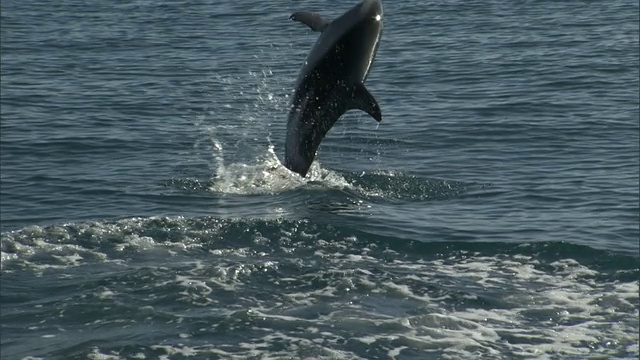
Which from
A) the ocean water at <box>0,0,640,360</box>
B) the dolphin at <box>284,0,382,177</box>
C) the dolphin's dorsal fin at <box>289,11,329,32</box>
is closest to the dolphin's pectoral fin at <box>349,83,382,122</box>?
the dolphin at <box>284,0,382,177</box>

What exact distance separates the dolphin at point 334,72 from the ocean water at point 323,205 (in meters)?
1.49

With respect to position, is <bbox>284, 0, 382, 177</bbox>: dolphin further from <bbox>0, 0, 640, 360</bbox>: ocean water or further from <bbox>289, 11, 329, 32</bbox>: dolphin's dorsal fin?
<bbox>0, 0, 640, 360</bbox>: ocean water

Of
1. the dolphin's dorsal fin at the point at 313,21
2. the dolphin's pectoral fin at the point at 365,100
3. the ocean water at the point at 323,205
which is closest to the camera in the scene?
the ocean water at the point at 323,205

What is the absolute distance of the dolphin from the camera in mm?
19172

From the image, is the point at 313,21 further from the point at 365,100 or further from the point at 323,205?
the point at 323,205

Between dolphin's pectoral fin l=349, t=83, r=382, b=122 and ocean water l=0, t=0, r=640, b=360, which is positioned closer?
ocean water l=0, t=0, r=640, b=360

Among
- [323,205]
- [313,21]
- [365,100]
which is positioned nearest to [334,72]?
[365,100]

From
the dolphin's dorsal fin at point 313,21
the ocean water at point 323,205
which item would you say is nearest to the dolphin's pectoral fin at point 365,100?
the dolphin's dorsal fin at point 313,21

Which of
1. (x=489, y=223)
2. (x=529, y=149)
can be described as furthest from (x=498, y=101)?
(x=489, y=223)

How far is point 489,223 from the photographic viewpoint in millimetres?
20641

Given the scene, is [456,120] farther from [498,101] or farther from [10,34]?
[10,34]

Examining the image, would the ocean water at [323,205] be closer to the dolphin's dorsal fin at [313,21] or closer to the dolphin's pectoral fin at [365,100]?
the dolphin's pectoral fin at [365,100]

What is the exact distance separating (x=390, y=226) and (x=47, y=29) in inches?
1008

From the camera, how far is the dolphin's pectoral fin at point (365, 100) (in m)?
19.1
